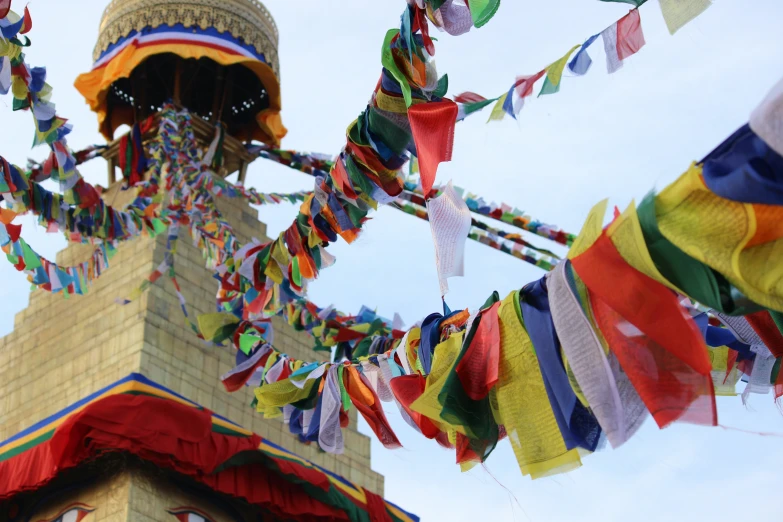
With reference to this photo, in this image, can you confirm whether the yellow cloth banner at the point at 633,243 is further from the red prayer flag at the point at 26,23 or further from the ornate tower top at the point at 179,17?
the ornate tower top at the point at 179,17

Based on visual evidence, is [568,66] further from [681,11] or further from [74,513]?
[74,513]

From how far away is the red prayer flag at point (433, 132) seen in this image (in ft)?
18.7

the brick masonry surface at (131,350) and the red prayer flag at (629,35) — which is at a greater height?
the brick masonry surface at (131,350)

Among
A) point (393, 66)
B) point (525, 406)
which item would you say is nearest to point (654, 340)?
point (525, 406)

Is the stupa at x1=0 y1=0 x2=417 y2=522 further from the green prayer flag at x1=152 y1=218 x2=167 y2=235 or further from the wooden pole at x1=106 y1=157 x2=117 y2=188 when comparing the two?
the green prayer flag at x1=152 y1=218 x2=167 y2=235

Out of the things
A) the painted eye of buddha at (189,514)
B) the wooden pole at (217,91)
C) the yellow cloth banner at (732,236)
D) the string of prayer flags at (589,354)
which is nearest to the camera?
the yellow cloth banner at (732,236)

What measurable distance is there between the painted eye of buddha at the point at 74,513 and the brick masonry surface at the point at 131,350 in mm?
1589

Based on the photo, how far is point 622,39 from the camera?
538cm

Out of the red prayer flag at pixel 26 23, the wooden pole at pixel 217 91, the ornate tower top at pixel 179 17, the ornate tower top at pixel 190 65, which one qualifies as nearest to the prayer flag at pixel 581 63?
the red prayer flag at pixel 26 23

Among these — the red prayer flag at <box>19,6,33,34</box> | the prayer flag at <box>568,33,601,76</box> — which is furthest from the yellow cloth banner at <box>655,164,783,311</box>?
the red prayer flag at <box>19,6,33,34</box>

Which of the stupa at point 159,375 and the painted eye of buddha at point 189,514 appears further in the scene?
the painted eye of buddha at point 189,514

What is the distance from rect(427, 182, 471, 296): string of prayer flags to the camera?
17.7ft

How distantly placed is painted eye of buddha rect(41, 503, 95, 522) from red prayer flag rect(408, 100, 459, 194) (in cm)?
610

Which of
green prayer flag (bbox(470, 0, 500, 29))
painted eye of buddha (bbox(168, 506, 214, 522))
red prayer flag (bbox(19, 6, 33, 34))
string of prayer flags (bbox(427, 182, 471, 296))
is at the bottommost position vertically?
string of prayer flags (bbox(427, 182, 471, 296))
